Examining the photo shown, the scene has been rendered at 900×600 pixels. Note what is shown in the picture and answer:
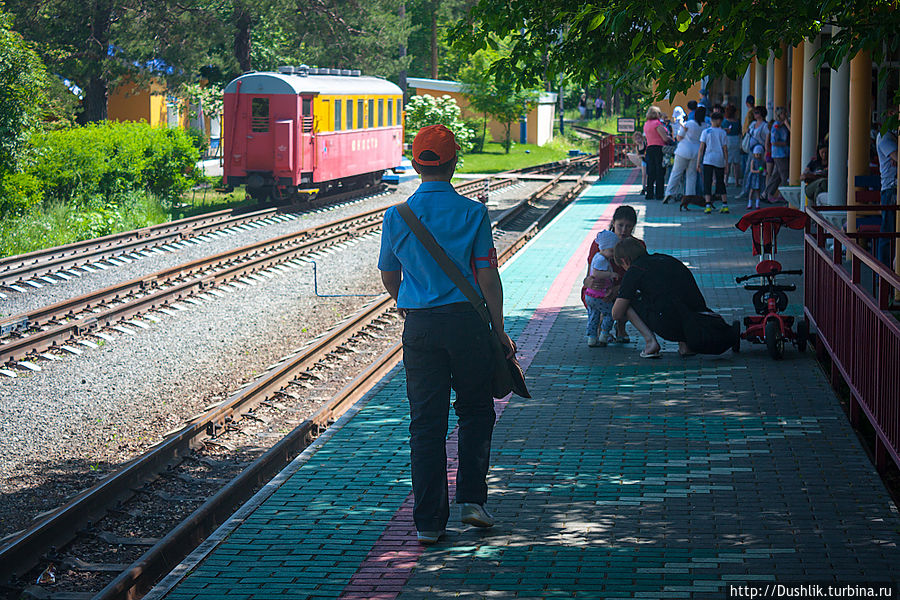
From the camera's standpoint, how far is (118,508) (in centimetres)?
750

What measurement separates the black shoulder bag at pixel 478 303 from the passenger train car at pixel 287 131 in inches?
799

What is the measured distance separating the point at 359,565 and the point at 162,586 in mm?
879

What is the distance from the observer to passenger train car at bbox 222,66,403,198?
25141 mm

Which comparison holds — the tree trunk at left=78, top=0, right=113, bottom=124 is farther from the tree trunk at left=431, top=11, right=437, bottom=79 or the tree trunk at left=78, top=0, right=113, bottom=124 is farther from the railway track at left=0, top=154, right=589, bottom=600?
the tree trunk at left=431, top=11, right=437, bottom=79

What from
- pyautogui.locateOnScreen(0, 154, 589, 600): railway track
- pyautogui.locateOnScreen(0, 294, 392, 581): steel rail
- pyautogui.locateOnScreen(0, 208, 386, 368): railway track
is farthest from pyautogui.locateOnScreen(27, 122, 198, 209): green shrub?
pyautogui.locateOnScreen(0, 154, 589, 600): railway track

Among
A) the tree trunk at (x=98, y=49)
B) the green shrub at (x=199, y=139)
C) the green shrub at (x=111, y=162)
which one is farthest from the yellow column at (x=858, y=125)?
the tree trunk at (x=98, y=49)

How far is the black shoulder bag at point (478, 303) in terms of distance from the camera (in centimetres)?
517

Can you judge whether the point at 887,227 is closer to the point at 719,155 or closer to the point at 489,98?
the point at 719,155

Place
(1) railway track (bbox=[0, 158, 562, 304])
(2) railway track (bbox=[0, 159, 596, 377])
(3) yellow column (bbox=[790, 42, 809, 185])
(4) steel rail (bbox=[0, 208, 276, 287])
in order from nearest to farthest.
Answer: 1. (2) railway track (bbox=[0, 159, 596, 377])
2. (1) railway track (bbox=[0, 158, 562, 304])
3. (4) steel rail (bbox=[0, 208, 276, 287])
4. (3) yellow column (bbox=[790, 42, 809, 185])

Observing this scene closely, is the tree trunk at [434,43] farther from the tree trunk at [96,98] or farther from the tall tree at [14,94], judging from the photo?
the tall tree at [14,94]

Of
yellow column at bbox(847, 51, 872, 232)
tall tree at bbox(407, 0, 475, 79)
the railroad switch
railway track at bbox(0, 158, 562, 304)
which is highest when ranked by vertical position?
tall tree at bbox(407, 0, 475, 79)

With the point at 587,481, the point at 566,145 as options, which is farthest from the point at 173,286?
the point at 566,145

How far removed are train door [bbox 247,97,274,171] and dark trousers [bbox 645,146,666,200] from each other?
820 centimetres

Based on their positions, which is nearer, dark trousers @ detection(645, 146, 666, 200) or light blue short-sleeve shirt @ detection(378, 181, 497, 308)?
light blue short-sleeve shirt @ detection(378, 181, 497, 308)
